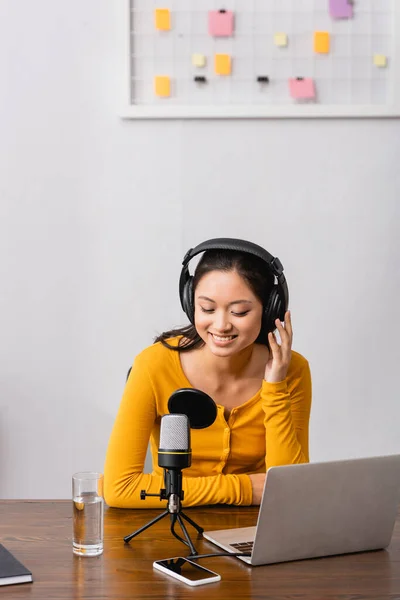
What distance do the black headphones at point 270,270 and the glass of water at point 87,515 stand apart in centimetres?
53

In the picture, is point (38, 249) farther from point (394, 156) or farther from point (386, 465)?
point (386, 465)

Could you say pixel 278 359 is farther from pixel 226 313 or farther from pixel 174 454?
pixel 174 454

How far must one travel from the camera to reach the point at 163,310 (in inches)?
109

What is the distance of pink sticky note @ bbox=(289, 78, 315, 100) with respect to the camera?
8.85 feet

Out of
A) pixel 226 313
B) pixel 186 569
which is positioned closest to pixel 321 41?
pixel 226 313

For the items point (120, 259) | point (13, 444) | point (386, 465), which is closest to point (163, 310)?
point (120, 259)

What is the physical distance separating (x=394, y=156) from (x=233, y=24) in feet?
2.26

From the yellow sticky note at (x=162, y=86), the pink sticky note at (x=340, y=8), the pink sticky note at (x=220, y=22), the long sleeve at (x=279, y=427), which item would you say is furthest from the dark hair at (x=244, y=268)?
the pink sticky note at (x=340, y=8)

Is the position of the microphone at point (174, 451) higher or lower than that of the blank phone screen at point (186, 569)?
higher

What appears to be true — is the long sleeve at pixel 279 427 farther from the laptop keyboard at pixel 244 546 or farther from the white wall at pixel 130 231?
the white wall at pixel 130 231

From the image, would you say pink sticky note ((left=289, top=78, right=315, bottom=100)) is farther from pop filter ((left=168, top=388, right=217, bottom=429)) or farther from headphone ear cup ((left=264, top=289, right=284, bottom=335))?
pop filter ((left=168, top=388, right=217, bottom=429))

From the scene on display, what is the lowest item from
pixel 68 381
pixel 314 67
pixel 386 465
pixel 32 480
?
pixel 32 480

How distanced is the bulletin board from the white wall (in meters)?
0.06

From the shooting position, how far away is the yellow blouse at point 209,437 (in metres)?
1.60
